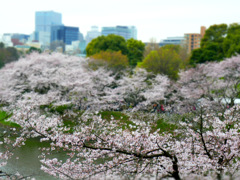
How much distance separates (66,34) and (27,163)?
17927 centimetres

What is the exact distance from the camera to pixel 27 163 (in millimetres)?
12000

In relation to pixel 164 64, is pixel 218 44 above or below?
above

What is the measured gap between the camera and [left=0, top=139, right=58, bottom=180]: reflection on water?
34.4 ft

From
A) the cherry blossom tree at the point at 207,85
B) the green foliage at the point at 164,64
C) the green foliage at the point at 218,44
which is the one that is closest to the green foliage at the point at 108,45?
the green foliage at the point at 218,44

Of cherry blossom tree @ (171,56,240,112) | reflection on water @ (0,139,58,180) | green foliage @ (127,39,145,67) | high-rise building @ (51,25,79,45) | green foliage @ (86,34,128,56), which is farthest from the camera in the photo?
high-rise building @ (51,25,79,45)

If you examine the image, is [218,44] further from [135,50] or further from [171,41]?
[171,41]

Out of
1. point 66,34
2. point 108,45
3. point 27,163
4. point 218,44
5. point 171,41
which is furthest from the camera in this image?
point 66,34

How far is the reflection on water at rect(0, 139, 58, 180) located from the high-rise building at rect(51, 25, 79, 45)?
17394cm

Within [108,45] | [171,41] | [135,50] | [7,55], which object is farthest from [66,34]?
[108,45]

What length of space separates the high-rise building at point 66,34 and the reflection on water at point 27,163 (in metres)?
174

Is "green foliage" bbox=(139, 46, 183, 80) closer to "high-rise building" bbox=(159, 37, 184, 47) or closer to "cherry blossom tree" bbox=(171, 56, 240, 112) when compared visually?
Result: "cherry blossom tree" bbox=(171, 56, 240, 112)

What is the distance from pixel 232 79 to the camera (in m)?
20.0

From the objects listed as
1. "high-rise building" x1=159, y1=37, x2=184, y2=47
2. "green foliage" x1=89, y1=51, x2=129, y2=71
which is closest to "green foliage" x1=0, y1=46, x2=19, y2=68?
"green foliage" x1=89, y1=51, x2=129, y2=71

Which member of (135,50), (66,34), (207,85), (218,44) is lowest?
(207,85)
